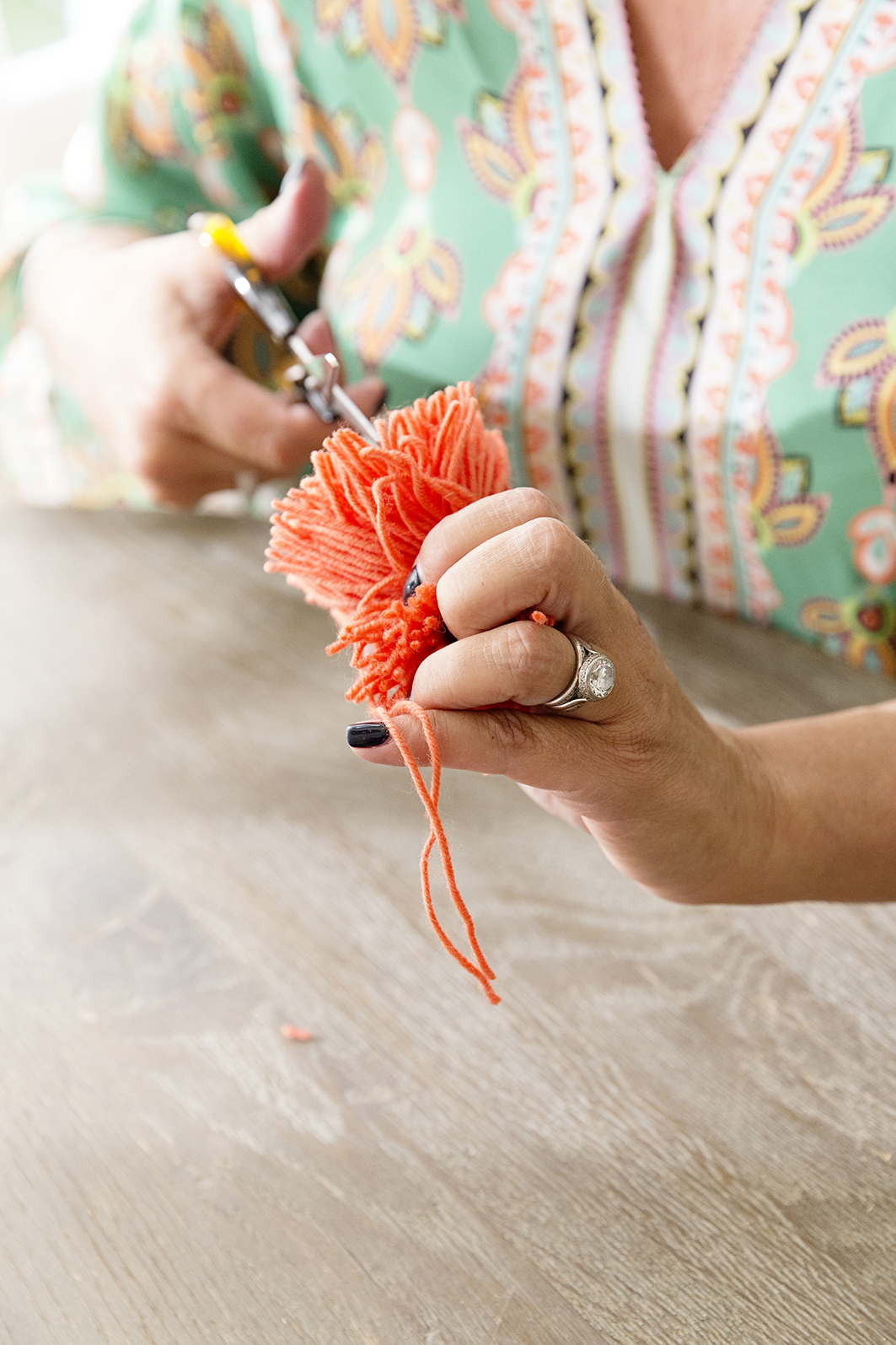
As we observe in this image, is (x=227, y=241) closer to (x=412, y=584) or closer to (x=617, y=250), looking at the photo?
(x=617, y=250)

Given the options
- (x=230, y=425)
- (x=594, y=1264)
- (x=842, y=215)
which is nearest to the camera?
(x=594, y=1264)

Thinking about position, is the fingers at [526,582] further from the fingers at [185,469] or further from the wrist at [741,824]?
the fingers at [185,469]

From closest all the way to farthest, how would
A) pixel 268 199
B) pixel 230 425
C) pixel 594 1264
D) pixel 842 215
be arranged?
pixel 594 1264
pixel 842 215
pixel 230 425
pixel 268 199

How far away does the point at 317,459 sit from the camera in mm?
375

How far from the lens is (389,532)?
0.38 m

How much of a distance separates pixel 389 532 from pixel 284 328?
0.86ft

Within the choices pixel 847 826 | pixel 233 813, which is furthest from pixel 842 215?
pixel 233 813

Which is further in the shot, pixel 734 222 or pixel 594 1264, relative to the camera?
pixel 734 222

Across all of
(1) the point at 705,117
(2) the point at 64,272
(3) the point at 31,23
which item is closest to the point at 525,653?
(1) the point at 705,117

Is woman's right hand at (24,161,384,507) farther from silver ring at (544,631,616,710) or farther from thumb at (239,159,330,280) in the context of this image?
silver ring at (544,631,616,710)

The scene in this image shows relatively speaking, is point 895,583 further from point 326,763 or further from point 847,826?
point 326,763

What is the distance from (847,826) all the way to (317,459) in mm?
276

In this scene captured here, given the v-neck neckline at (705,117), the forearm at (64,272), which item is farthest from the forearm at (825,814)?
the forearm at (64,272)

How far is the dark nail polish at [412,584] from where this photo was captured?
0.35 m
